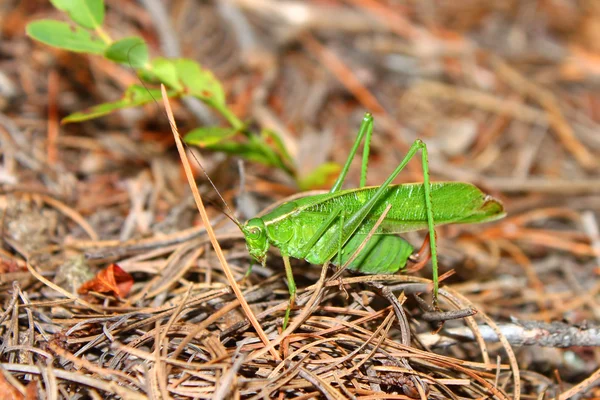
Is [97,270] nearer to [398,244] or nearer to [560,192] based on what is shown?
[398,244]

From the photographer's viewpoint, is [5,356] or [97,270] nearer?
[5,356]

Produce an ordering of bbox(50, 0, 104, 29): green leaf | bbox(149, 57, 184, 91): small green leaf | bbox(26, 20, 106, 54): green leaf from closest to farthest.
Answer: bbox(26, 20, 106, 54): green leaf
bbox(50, 0, 104, 29): green leaf
bbox(149, 57, 184, 91): small green leaf

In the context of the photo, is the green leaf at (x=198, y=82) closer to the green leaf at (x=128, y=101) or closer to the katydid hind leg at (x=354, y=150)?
the green leaf at (x=128, y=101)

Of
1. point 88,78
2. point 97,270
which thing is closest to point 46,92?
point 88,78

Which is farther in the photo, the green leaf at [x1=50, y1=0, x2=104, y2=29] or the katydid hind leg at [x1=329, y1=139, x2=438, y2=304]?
the green leaf at [x1=50, y1=0, x2=104, y2=29]

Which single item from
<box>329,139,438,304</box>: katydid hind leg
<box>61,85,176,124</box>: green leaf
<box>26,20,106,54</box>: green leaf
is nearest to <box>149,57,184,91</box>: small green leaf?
A: <box>61,85,176,124</box>: green leaf

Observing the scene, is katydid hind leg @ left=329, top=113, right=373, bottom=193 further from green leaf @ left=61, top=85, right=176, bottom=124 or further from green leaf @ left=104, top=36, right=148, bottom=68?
green leaf @ left=104, top=36, right=148, bottom=68

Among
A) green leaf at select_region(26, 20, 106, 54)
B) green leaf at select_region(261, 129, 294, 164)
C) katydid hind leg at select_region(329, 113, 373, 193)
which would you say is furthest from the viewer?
green leaf at select_region(261, 129, 294, 164)
